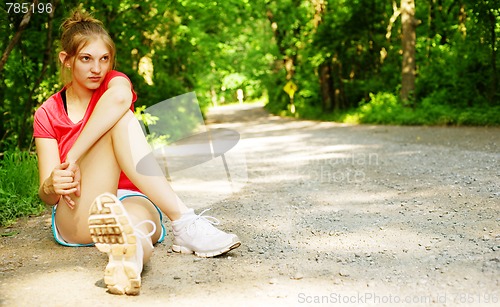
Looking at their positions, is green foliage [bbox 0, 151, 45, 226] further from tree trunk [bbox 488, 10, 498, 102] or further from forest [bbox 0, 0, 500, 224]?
tree trunk [bbox 488, 10, 498, 102]

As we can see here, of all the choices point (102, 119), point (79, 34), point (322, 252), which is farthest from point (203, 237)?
point (79, 34)

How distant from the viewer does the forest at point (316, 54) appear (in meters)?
7.26

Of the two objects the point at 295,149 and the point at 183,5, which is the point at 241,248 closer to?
the point at 295,149

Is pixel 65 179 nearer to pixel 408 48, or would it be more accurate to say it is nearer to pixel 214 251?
pixel 214 251

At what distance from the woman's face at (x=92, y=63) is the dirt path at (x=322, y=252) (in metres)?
0.95

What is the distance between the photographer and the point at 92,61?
2.70m

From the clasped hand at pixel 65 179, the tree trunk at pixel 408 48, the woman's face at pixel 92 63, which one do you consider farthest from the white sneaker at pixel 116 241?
the tree trunk at pixel 408 48

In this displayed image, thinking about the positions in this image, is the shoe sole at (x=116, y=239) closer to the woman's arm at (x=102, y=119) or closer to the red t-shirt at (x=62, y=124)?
the woman's arm at (x=102, y=119)

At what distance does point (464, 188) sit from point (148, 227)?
302 centimetres

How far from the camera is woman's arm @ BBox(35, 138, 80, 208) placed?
2453mm

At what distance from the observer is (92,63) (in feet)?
8.85

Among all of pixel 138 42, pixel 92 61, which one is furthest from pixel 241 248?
pixel 138 42

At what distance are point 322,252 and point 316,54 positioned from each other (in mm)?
15939

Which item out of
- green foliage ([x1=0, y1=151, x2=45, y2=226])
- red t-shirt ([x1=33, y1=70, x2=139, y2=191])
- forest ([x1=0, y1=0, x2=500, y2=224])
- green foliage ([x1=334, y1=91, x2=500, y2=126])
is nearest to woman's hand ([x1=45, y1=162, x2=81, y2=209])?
red t-shirt ([x1=33, y1=70, x2=139, y2=191])
